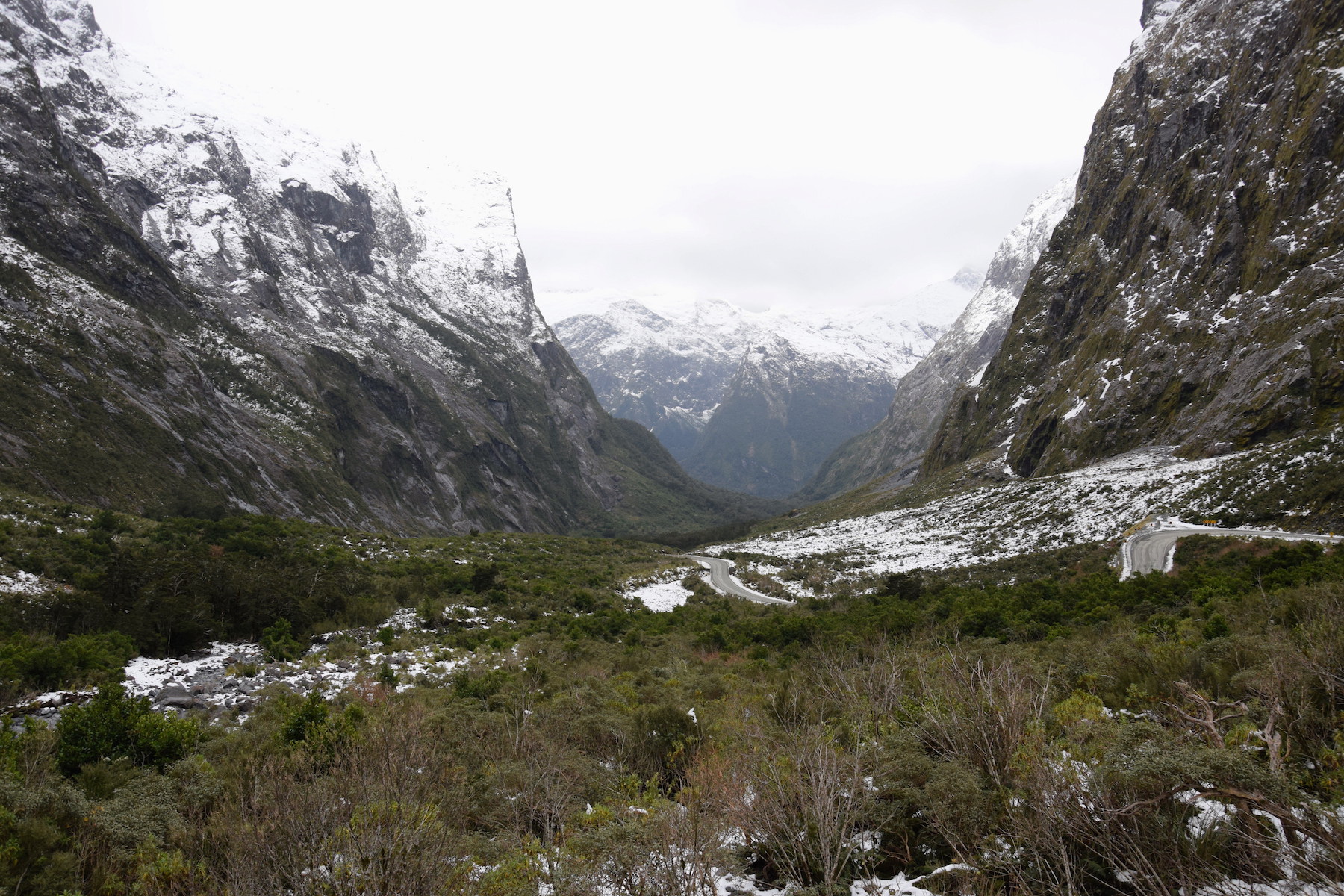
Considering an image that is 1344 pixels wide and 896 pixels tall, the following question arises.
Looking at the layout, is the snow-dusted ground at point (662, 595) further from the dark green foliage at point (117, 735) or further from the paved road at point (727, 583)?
the dark green foliage at point (117, 735)

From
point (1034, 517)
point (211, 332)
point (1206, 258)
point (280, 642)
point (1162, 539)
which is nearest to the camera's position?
point (280, 642)

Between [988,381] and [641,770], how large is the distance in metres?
130

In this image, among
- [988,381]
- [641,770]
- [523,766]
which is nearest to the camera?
[523,766]

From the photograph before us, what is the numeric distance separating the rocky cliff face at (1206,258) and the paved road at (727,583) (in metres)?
43.2

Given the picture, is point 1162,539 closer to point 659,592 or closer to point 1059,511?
point 1059,511

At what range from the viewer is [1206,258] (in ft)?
222

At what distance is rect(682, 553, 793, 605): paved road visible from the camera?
37684mm

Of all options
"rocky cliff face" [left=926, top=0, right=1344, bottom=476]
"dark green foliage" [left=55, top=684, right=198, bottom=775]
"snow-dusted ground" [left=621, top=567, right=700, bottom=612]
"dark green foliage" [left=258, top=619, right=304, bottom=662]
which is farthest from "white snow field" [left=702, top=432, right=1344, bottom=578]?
"dark green foliage" [left=55, top=684, right=198, bottom=775]

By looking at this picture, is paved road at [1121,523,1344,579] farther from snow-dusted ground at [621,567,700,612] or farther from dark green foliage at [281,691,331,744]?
dark green foliage at [281,691,331,744]

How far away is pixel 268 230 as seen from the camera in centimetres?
14550

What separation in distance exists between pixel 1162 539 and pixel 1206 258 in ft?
182

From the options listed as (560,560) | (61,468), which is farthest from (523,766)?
(61,468)

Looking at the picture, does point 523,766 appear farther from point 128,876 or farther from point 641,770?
Answer: point 128,876

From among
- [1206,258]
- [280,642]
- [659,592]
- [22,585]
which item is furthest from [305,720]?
[1206,258]
